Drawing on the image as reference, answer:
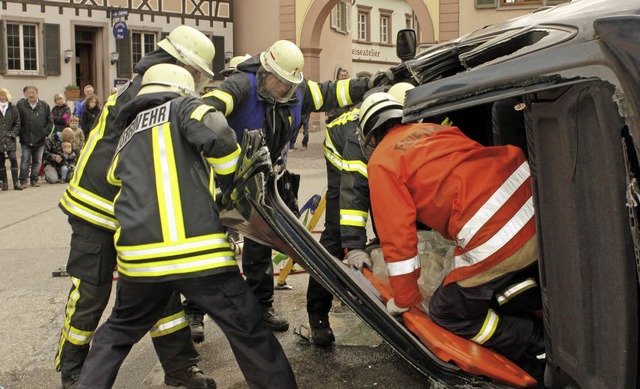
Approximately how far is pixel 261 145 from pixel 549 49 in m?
1.39

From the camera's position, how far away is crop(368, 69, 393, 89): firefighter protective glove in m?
4.41

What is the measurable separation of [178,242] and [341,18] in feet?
92.6

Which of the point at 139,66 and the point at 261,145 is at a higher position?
the point at 139,66

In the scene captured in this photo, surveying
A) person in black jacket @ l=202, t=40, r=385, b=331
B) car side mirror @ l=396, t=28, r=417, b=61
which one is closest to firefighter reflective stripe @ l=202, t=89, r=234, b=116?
person in black jacket @ l=202, t=40, r=385, b=331

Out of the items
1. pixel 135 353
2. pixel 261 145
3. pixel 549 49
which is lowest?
pixel 135 353

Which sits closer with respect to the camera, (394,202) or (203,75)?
(394,202)

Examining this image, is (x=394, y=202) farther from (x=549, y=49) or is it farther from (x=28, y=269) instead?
(x=28, y=269)

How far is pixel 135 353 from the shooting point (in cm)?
450

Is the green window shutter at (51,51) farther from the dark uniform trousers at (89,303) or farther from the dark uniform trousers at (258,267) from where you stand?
the dark uniform trousers at (89,303)

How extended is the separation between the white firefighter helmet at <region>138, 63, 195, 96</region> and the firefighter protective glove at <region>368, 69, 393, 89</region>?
4.40 feet

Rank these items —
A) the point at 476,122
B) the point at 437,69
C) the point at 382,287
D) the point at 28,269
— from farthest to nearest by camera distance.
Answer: the point at 28,269 → the point at 476,122 → the point at 382,287 → the point at 437,69

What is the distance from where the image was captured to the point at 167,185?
10.4 feet

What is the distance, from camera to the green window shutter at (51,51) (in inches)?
896

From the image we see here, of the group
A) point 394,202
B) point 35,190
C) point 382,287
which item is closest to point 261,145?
point 394,202
